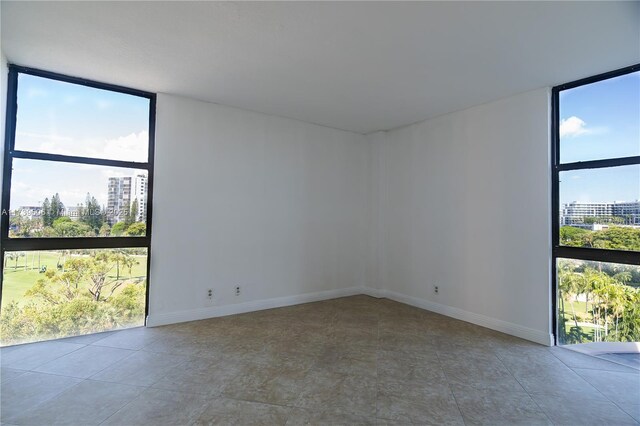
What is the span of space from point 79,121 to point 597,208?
563 cm

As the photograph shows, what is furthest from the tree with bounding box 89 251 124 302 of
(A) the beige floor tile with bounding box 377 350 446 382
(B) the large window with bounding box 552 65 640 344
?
(B) the large window with bounding box 552 65 640 344

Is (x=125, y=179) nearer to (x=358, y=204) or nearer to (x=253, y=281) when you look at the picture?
(x=253, y=281)

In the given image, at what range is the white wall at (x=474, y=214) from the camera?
135 inches

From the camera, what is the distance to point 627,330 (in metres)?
2.97

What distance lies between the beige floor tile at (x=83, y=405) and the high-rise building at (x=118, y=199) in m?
1.87

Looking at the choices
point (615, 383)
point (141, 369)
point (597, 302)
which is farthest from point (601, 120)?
point (141, 369)

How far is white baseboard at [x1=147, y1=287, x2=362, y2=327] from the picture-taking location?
3.77m

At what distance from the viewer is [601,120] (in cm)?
317

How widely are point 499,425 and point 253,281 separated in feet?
10.5

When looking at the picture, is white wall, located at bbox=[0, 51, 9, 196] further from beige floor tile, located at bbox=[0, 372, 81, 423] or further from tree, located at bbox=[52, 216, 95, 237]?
beige floor tile, located at bbox=[0, 372, 81, 423]

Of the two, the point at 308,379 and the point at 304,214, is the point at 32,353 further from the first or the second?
the point at 304,214

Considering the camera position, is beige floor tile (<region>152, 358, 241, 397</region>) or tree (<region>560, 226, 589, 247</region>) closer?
beige floor tile (<region>152, 358, 241, 397</region>)

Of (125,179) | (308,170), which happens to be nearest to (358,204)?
(308,170)

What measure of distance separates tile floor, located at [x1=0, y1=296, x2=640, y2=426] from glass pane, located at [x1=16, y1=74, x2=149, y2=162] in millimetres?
2105
